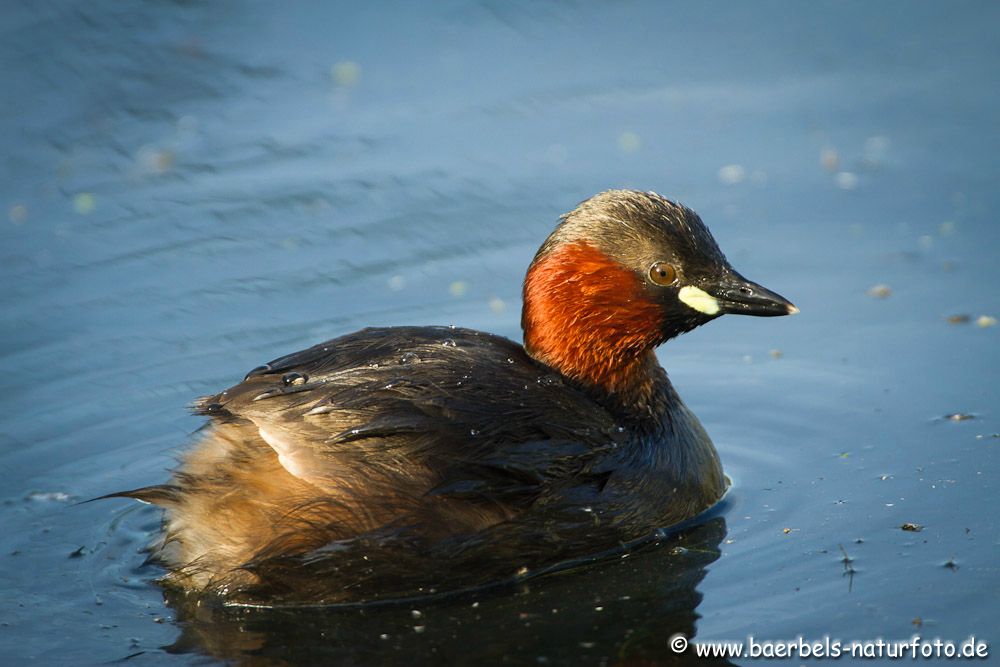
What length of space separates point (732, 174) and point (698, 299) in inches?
123

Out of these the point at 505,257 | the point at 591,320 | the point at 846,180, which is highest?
the point at 846,180

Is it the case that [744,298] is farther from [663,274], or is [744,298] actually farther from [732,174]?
[732,174]

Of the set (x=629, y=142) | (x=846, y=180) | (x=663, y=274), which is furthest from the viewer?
(x=629, y=142)

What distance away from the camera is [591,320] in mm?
5914

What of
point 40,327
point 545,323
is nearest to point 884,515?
point 545,323

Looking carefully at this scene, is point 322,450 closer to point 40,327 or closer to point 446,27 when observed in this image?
point 40,327

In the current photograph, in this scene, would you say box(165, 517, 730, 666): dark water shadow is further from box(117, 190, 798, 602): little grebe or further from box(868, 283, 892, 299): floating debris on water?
box(868, 283, 892, 299): floating debris on water

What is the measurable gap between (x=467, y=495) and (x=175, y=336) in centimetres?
282

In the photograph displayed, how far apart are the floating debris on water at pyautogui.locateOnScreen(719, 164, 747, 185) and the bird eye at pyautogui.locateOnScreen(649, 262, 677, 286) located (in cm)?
306

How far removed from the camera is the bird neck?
588cm

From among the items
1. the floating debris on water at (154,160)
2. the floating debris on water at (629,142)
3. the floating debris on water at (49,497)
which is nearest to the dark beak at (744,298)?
the floating debris on water at (49,497)

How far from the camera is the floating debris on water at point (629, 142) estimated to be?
9.26 metres

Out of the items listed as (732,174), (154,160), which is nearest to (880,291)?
(732,174)

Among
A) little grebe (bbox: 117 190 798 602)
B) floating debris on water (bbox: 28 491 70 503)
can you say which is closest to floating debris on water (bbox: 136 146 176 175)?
floating debris on water (bbox: 28 491 70 503)
